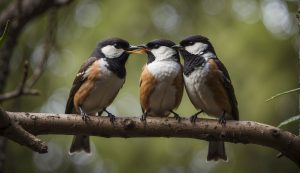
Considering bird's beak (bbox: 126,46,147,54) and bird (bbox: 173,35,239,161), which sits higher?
bird's beak (bbox: 126,46,147,54)

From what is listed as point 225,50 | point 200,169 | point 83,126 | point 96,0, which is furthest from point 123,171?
point 83,126

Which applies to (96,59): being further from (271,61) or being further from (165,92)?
(271,61)

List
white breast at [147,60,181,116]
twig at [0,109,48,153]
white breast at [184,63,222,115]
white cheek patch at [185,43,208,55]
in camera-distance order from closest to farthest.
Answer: twig at [0,109,48,153] → white breast at [184,63,222,115] → white breast at [147,60,181,116] → white cheek patch at [185,43,208,55]

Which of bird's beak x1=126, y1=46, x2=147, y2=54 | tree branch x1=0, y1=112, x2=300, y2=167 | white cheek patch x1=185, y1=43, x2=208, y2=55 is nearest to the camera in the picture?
tree branch x1=0, y1=112, x2=300, y2=167

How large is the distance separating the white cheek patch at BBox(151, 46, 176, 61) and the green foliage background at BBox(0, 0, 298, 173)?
3.58 ft

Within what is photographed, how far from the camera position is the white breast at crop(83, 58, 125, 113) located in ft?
13.3

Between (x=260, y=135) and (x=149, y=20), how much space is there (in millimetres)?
3361

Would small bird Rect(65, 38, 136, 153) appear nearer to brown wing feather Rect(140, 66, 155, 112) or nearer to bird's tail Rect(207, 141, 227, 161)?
brown wing feather Rect(140, 66, 155, 112)

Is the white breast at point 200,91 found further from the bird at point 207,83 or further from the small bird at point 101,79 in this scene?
the small bird at point 101,79

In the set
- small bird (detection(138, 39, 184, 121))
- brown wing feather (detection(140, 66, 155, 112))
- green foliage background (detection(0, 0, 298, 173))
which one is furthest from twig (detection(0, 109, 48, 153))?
green foliage background (detection(0, 0, 298, 173))

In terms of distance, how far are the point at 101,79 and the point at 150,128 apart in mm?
1168

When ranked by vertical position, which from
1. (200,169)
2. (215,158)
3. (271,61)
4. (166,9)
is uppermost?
(166,9)

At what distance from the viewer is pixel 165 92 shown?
12.9ft

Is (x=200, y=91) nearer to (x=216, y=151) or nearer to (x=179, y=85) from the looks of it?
(x=179, y=85)
